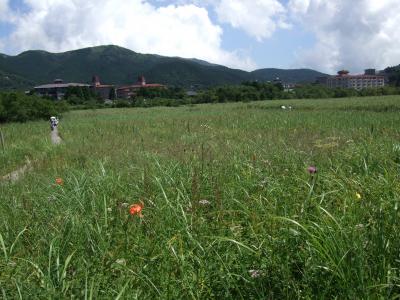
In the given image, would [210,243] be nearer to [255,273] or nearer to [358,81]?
[255,273]

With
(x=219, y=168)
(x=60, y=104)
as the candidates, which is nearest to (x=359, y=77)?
(x=60, y=104)

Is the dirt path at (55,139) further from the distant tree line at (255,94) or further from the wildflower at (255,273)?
the distant tree line at (255,94)

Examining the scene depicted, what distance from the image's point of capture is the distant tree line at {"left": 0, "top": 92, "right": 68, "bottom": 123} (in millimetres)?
30219

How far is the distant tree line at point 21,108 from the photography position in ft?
99.1

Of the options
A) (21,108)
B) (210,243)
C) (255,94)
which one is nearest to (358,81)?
(255,94)

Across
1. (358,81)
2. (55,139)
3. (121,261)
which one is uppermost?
(358,81)

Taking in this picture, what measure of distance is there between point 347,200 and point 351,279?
113 centimetres

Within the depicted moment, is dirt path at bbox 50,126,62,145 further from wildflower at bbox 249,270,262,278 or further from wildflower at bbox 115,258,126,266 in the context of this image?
wildflower at bbox 249,270,262,278

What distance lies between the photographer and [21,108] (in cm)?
3048

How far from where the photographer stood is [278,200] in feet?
10.8

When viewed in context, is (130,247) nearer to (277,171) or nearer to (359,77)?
(277,171)

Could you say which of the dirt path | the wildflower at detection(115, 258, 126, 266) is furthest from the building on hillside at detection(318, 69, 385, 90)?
the wildflower at detection(115, 258, 126, 266)

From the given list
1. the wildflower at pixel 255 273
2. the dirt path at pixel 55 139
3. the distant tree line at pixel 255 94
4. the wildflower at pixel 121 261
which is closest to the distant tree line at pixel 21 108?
the dirt path at pixel 55 139

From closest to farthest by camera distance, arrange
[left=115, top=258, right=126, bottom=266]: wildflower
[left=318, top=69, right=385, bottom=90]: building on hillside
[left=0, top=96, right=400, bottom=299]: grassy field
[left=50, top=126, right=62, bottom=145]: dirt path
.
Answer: [left=0, top=96, right=400, bottom=299]: grassy field
[left=115, top=258, right=126, bottom=266]: wildflower
[left=50, top=126, right=62, bottom=145]: dirt path
[left=318, top=69, right=385, bottom=90]: building on hillside
